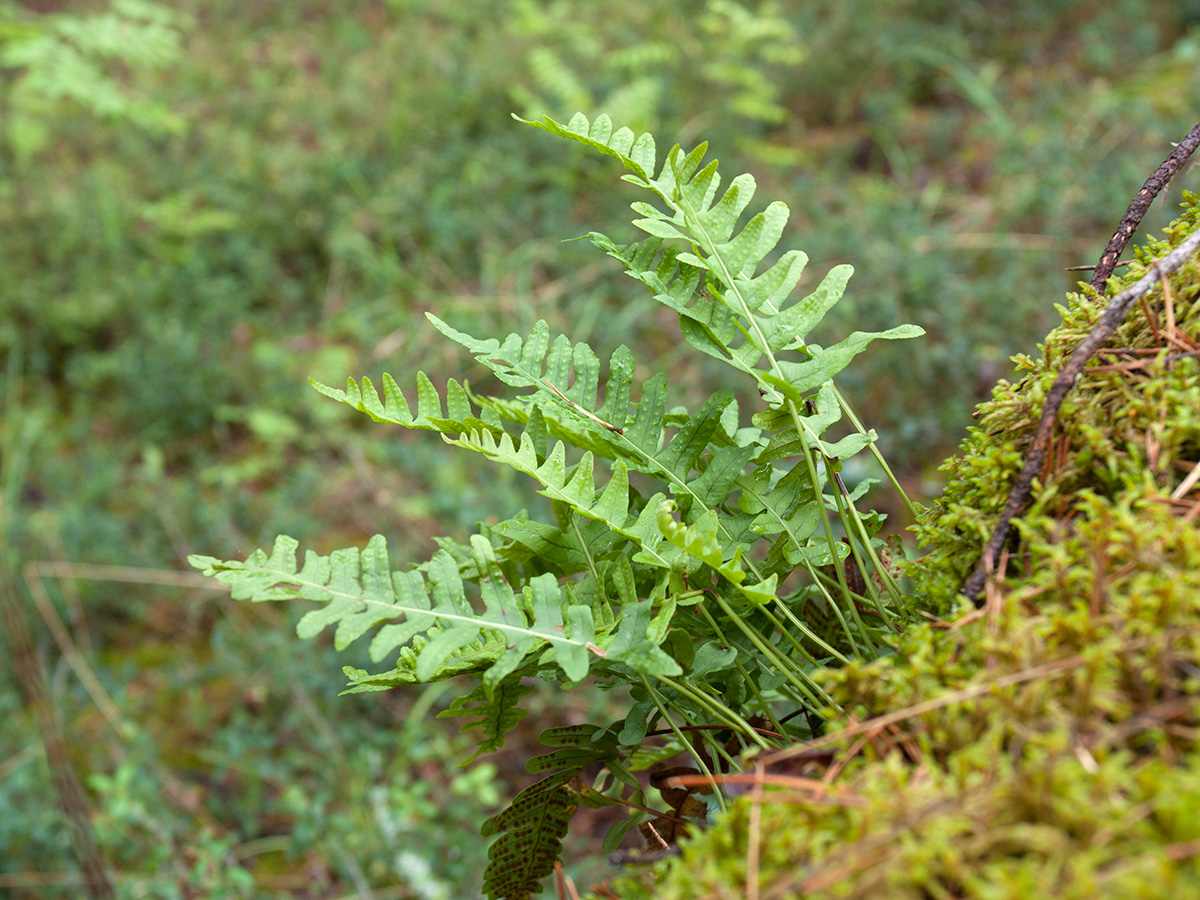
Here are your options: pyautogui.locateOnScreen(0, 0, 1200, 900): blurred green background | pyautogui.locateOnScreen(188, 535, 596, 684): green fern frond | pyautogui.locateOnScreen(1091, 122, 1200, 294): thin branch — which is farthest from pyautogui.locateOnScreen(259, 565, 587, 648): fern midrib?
pyautogui.locateOnScreen(0, 0, 1200, 900): blurred green background

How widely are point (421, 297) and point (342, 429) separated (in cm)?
84

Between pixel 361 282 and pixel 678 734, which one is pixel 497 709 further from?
pixel 361 282

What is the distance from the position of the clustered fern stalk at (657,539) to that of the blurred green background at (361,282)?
62.8 inches

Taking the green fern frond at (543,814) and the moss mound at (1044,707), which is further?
the green fern frond at (543,814)

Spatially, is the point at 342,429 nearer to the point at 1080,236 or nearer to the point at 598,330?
the point at 598,330

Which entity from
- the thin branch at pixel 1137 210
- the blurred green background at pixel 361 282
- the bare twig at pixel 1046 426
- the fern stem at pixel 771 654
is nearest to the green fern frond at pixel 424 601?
the fern stem at pixel 771 654

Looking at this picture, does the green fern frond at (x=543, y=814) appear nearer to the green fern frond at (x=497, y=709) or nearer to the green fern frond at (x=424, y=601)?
the green fern frond at (x=497, y=709)

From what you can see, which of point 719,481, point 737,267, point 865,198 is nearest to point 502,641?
point 719,481

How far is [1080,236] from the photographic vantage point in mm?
3666

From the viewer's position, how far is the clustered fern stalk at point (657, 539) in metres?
0.77

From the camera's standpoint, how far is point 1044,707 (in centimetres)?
55

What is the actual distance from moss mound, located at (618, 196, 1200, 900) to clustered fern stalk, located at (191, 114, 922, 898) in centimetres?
13

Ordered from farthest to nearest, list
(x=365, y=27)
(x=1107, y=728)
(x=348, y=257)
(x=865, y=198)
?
(x=365, y=27) → (x=348, y=257) → (x=865, y=198) → (x=1107, y=728)

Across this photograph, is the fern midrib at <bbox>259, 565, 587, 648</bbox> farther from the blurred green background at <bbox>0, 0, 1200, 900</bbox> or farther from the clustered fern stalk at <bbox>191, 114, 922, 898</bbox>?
the blurred green background at <bbox>0, 0, 1200, 900</bbox>
